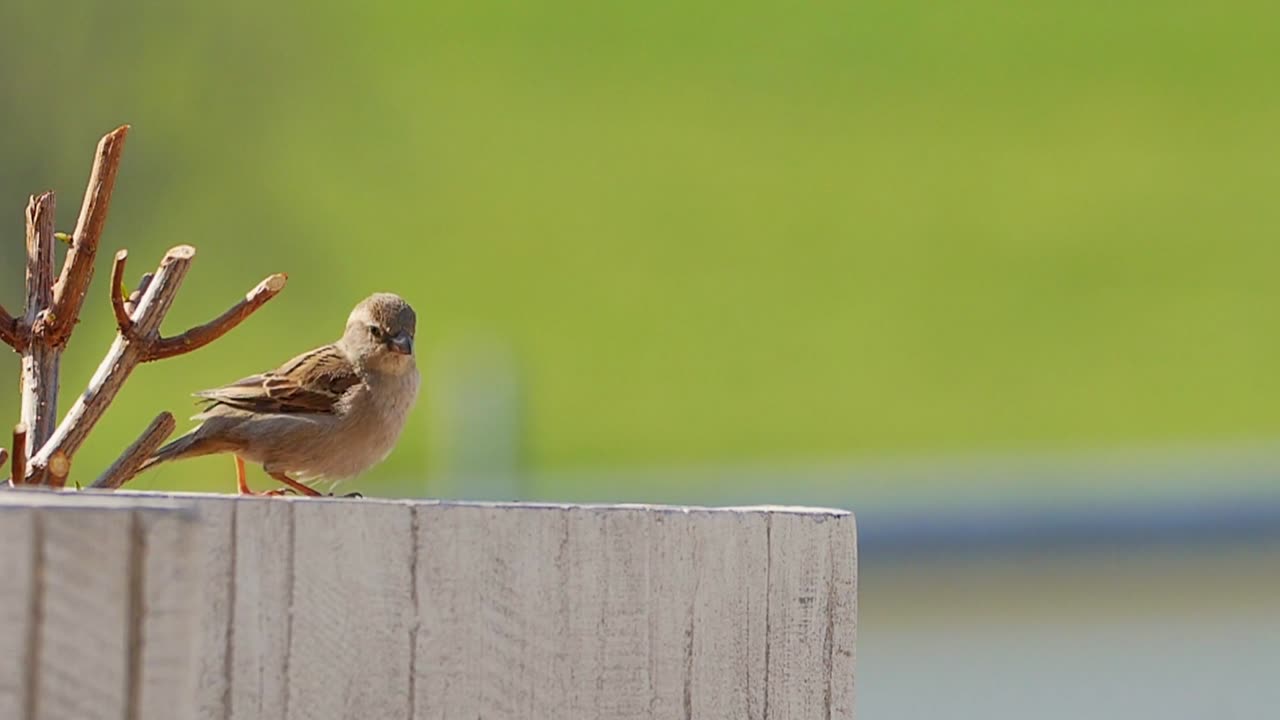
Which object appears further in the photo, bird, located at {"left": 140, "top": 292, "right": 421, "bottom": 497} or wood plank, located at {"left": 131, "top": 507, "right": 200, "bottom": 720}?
bird, located at {"left": 140, "top": 292, "right": 421, "bottom": 497}

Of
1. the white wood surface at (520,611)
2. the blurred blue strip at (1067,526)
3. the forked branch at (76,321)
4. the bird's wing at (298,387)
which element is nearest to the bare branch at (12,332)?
the forked branch at (76,321)

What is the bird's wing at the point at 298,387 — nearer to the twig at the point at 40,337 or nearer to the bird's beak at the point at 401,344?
the bird's beak at the point at 401,344

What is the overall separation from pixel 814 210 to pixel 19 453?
1073cm

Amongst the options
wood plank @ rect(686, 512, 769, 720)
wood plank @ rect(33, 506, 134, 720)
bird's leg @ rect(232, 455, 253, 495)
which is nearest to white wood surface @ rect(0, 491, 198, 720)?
wood plank @ rect(33, 506, 134, 720)

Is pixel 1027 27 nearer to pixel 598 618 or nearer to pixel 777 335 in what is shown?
pixel 777 335

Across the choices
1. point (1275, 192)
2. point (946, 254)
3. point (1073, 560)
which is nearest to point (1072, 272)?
point (946, 254)

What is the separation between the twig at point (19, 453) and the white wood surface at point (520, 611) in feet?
1.13

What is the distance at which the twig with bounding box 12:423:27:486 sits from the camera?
5.02 ft

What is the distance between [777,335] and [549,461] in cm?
180

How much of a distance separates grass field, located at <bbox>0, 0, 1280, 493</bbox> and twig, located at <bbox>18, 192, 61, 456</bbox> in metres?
8.63

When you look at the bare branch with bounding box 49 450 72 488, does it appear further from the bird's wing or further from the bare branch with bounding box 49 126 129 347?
the bird's wing

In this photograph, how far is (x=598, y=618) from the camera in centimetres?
139

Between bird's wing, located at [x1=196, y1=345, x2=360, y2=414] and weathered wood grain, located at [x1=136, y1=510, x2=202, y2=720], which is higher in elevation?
bird's wing, located at [x1=196, y1=345, x2=360, y2=414]

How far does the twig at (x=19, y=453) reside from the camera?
1529 mm
